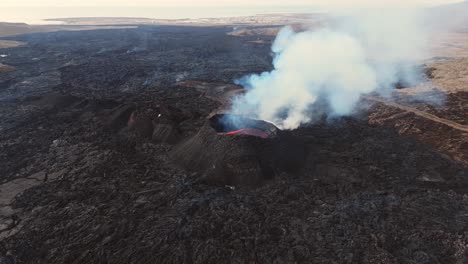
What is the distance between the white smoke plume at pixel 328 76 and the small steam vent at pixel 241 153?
533 centimetres

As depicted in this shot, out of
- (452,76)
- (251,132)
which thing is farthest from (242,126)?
(452,76)

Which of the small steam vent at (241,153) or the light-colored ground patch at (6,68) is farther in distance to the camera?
the light-colored ground patch at (6,68)

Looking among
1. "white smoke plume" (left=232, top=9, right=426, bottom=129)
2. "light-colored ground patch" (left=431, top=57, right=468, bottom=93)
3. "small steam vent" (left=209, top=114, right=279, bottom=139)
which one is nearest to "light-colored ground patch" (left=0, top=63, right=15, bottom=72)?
"white smoke plume" (left=232, top=9, right=426, bottom=129)

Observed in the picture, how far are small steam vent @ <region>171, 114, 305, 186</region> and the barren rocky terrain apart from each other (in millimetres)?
200

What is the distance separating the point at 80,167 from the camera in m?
26.4

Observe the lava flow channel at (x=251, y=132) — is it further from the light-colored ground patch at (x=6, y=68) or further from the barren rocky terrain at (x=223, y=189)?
the light-colored ground patch at (x=6, y=68)

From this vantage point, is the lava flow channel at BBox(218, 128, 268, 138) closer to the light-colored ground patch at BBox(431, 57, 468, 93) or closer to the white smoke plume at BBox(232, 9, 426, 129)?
the white smoke plume at BBox(232, 9, 426, 129)

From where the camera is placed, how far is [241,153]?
79.5ft

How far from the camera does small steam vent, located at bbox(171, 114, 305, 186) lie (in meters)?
23.6

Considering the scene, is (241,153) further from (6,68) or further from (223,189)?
(6,68)

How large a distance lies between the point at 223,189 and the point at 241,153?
2942 mm

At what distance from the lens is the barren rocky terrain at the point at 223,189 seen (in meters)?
17.4

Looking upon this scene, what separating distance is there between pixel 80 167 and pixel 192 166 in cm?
836

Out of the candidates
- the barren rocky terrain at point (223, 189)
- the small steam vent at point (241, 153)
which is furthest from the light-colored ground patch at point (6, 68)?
the small steam vent at point (241, 153)
